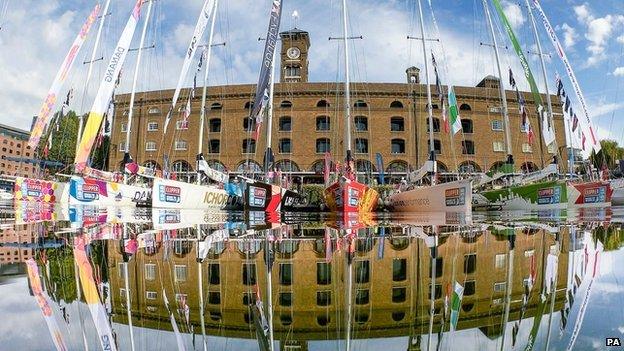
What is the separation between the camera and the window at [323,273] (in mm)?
3735

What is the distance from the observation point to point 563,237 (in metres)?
6.87

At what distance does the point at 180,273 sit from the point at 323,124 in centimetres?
4866

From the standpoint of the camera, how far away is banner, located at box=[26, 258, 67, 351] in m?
2.17

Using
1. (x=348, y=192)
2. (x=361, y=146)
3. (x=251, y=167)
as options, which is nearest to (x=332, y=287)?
(x=348, y=192)

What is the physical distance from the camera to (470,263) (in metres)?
4.56

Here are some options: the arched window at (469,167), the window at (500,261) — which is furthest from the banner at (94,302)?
the arched window at (469,167)

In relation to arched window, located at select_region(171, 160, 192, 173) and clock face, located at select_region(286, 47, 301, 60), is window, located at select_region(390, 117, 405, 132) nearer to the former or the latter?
clock face, located at select_region(286, 47, 301, 60)

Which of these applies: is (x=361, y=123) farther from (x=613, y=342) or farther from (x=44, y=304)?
(x=613, y=342)

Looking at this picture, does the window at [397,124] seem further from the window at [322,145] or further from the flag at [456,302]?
the flag at [456,302]

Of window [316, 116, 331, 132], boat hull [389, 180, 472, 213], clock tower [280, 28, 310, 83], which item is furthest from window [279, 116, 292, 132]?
boat hull [389, 180, 472, 213]

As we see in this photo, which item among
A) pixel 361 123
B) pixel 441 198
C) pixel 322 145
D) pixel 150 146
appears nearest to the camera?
pixel 441 198

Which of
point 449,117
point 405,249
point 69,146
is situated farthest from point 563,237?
point 69,146

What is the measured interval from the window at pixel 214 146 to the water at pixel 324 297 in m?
47.8

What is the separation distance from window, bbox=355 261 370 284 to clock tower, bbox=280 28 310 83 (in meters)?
58.0
